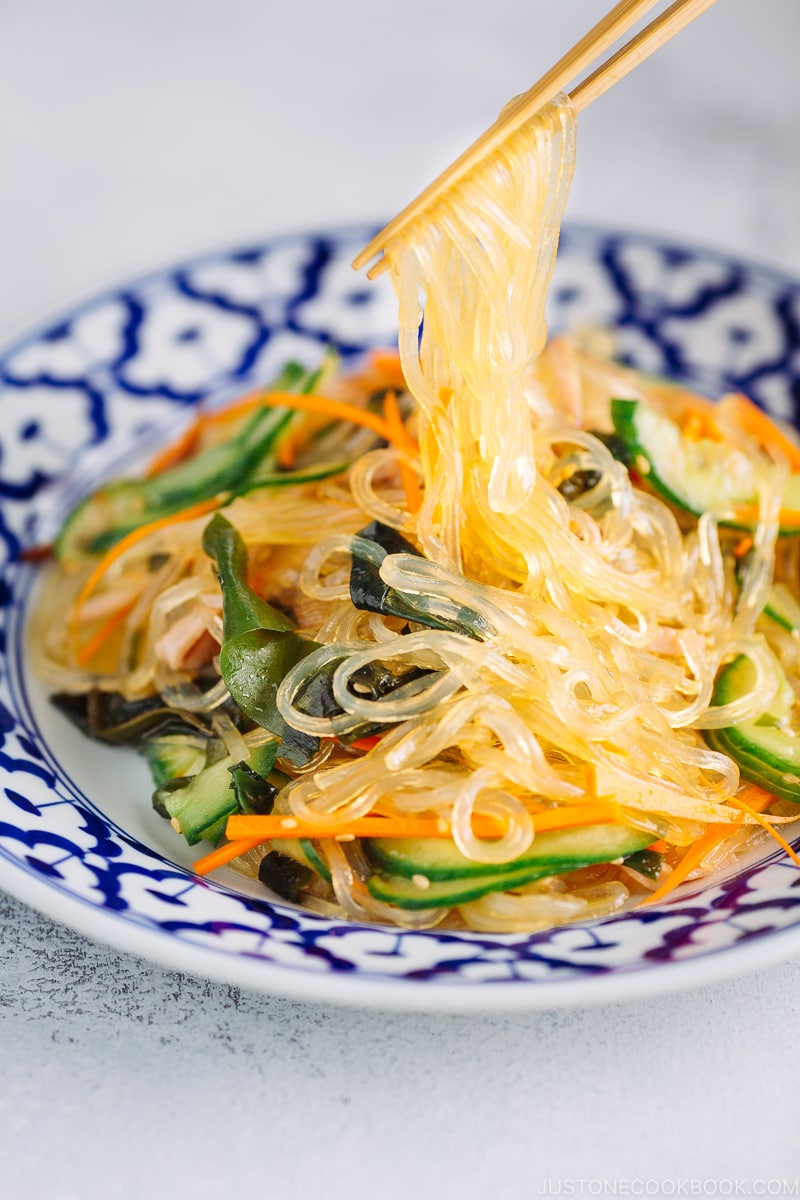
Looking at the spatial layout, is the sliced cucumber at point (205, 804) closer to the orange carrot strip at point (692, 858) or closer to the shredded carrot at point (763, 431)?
the orange carrot strip at point (692, 858)

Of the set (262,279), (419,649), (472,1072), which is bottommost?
(472,1072)

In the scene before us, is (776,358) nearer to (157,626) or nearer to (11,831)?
(157,626)

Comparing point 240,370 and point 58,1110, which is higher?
point 240,370

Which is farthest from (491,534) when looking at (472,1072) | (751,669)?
(472,1072)

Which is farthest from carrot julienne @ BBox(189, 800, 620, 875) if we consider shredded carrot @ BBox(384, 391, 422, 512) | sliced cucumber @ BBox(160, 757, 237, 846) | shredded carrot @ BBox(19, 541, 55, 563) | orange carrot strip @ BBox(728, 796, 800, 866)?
shredded carrot @ BBox(19, 541, 55, 563)

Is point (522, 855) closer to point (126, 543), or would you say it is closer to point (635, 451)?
point (635, 451)

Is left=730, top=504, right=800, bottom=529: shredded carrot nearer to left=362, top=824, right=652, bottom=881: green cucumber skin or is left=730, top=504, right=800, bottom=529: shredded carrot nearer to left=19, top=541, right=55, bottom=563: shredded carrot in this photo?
left=362, top=824, right=652, bottom=881: green cucumber skin

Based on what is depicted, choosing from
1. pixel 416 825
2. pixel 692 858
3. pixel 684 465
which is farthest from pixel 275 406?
pixel 692 858
